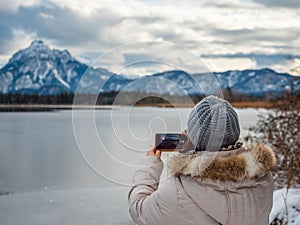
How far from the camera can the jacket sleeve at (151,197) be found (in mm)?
1263

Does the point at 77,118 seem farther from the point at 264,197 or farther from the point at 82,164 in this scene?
the point at 82,164

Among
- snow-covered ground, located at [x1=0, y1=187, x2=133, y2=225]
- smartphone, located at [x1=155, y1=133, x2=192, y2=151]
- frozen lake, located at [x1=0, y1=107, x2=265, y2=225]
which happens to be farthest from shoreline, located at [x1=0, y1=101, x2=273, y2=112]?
snow-covered ground, located at [x1=0, y1=187, x2=133, y2=225]

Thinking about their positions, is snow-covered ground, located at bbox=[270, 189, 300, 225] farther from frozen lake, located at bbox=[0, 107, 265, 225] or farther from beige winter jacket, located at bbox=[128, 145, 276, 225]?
beige winter jacket, located at bbox=[128, 145, 276, 225]

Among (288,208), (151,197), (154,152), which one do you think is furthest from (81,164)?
(151,197)

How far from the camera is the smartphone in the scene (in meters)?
1.44

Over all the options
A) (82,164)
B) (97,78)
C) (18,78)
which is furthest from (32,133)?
(18,78)

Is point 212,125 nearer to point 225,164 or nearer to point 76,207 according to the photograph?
point 225,164

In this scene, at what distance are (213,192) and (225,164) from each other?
0.09m

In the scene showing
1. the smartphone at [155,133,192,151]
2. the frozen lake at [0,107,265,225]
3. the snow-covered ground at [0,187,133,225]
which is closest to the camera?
the smartphone at [155,133,192,151]

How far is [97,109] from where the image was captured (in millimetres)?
1789

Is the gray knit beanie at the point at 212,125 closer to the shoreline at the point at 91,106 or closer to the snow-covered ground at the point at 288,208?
the shoreline at the point at 91,106

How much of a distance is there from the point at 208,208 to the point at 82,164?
21.8 ft

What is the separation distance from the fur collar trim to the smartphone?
10 cm

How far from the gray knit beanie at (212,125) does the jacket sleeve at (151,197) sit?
0.16m
